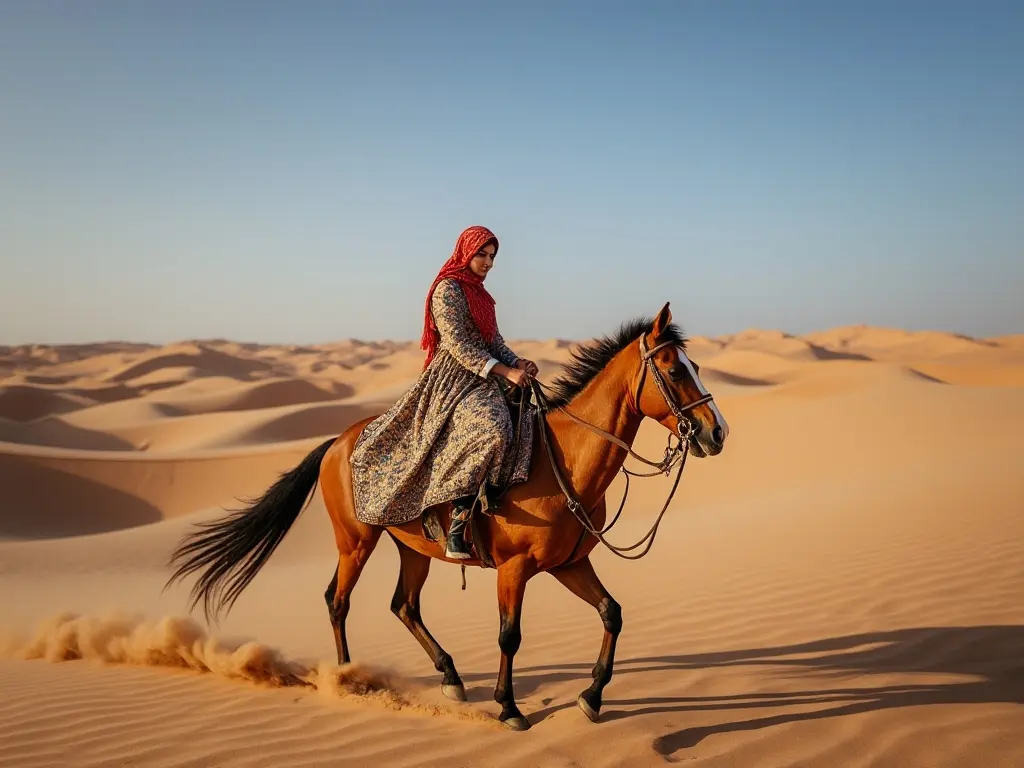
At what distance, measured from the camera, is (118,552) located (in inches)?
545

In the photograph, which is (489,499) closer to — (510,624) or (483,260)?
(510,624)

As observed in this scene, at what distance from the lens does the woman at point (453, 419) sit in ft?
16.2

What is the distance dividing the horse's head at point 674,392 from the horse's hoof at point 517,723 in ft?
6.61

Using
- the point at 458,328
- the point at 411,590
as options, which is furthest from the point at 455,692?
the point at 458,328

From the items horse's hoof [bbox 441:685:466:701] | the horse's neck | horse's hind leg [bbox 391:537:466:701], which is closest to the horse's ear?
the horse's neck

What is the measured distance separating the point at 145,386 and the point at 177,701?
172ft

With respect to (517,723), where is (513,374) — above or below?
above

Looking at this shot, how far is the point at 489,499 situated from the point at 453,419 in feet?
2.05

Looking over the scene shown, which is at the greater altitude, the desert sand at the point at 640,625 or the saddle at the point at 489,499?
the saddle at the point at 489,499

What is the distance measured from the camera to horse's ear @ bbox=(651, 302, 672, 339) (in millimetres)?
4570

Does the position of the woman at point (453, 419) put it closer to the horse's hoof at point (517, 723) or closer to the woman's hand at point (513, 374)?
the woman's hand at point (513, 374)

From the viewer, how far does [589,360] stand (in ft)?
16.9

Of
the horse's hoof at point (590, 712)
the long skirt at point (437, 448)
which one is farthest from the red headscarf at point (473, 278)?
the horse's hoof at point (590, 712)

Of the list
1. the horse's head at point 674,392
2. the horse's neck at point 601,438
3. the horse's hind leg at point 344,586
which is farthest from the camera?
the horse's hind leg at point 344,586
